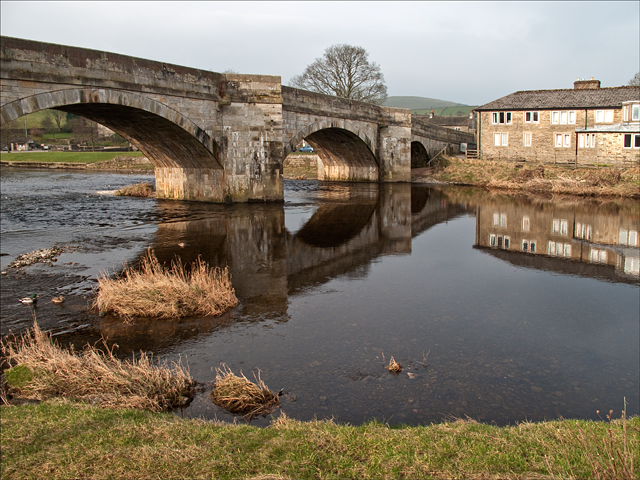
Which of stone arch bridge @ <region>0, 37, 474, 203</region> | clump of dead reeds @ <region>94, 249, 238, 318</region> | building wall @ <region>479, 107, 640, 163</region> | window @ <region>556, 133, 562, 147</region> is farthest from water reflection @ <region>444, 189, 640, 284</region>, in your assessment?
window @ <region>556, 133, 562, 147</region>

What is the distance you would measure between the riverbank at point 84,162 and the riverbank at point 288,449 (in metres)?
54.9

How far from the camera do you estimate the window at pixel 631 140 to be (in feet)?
128

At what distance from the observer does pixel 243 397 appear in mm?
7066

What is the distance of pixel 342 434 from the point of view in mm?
5527

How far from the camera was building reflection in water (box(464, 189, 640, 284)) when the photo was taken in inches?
610

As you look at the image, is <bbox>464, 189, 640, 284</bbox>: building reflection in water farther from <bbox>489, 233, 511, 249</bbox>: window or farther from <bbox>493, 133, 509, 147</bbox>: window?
<bbox>493, 133, 509, 147</bbox>: window

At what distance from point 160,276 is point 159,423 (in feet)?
18.5

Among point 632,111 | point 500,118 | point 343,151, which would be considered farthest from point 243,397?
point 500,118

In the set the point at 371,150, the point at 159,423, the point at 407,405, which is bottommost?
the point at 407,405

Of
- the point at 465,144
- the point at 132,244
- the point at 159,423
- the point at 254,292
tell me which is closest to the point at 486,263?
the point at 254,292

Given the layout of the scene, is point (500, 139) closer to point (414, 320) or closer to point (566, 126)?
point (566, 126)

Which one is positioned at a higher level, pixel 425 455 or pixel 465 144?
pixel 465 144

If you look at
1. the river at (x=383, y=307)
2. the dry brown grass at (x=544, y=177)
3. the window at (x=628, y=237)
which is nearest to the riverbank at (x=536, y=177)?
the dry brown grass at (x=544, y=177)

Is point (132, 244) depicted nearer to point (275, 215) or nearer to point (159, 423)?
point (275, 215)
